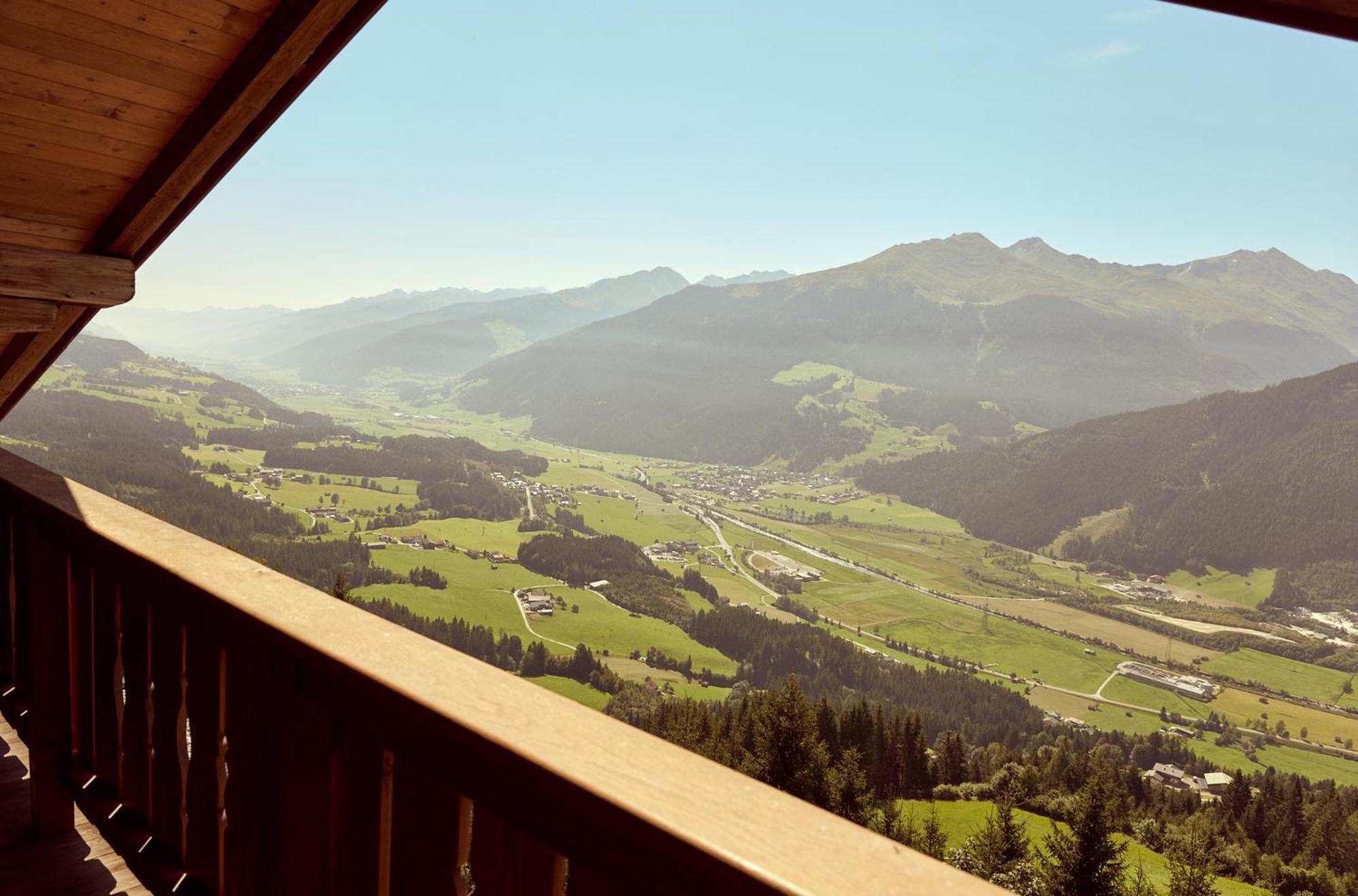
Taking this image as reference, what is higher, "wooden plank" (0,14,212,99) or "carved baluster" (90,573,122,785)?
"wooden plank" (0,14,212,99)

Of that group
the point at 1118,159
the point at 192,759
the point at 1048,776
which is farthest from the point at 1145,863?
the point at 1118,159

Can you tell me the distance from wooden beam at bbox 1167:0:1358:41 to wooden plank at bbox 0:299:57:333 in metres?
5.20

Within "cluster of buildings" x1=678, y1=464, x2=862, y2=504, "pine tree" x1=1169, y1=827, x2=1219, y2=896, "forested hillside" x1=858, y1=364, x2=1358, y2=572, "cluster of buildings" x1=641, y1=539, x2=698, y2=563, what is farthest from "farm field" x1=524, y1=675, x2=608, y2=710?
"forested hillside" x1=858, y1=364, x2=1358, y2=572

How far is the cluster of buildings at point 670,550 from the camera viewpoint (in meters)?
76.9

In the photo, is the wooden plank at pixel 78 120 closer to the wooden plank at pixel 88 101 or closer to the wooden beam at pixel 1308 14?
the wooden plank at pixel 88 101

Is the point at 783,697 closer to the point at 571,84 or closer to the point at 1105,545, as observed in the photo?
the point at 571,84

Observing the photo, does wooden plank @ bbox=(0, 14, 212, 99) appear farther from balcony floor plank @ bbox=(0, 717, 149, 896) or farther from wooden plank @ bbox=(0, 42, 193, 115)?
balcony floor plank @ bbox=(0, 717, 149, 896)

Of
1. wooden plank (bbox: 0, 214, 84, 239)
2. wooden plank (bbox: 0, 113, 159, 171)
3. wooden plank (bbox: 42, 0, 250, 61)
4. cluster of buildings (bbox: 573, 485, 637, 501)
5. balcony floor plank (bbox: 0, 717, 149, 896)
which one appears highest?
wooden plank (bbox: 42, 0, 250, 61)

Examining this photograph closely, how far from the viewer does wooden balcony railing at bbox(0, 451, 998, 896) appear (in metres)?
0.58

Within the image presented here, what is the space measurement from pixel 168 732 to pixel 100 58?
2.77 meters

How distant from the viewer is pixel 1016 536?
11275 cm

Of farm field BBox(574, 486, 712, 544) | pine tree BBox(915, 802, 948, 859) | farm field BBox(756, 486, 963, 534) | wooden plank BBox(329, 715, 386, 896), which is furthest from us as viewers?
farm field BBox(756, 486, 963, 534)

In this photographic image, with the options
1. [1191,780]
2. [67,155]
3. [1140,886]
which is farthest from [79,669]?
[1191,780]

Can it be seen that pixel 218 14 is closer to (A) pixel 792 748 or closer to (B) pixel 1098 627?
(A) pixel 792 748
